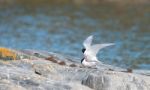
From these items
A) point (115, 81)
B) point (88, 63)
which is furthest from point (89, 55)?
point (115, 81)

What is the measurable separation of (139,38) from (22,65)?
18302mm

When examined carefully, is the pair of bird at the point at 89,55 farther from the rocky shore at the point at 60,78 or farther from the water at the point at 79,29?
the water at the point at 79,29

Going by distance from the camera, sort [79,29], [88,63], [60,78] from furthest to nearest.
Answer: [79,29]
[88,63]
[60,78]

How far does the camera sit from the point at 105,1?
1875 inches

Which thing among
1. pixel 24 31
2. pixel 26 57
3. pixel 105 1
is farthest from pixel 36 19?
pixel 26 57

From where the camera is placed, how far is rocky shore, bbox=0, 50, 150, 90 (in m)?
12.6

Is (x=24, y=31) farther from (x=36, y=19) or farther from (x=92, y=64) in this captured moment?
(x=92, y=64)

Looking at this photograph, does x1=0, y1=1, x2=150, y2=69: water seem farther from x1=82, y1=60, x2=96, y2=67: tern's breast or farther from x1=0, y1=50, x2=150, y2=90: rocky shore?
x1=0, y1=50, x2=150, y2=90: rocky shore

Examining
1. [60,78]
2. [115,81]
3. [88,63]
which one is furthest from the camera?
[88,63]

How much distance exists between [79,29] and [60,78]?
2218 cm

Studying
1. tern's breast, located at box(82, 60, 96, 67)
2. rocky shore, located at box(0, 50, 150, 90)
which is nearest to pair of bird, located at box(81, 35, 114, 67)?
tern's breast, located at box(82, 60, 96, 67)

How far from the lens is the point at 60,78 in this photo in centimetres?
1350

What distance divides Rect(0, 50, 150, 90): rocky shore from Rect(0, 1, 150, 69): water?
824 cm

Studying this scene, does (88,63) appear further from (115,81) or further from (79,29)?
(79,29)
